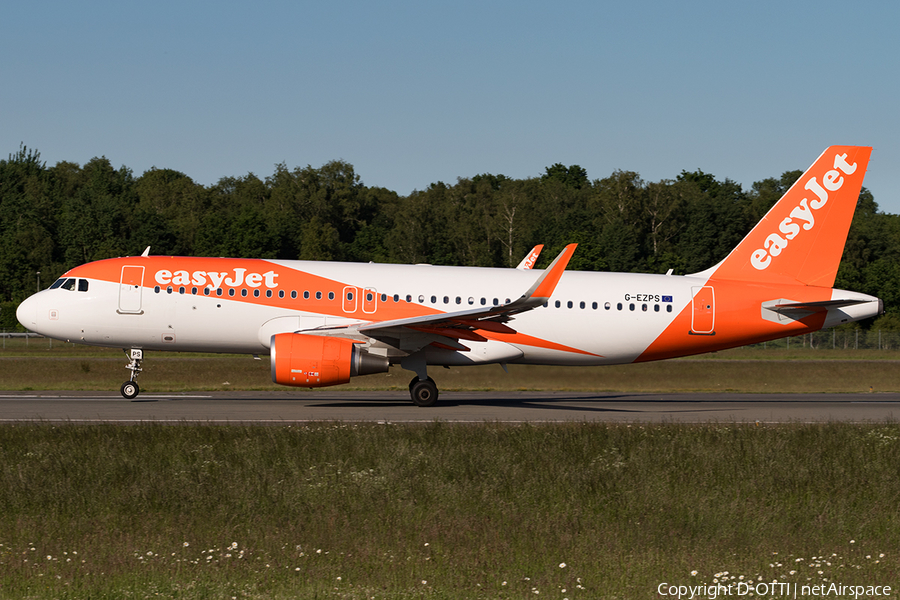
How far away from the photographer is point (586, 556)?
815cm

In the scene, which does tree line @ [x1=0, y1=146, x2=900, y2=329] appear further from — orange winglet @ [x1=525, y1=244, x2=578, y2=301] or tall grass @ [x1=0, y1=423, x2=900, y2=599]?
tall grass @ [x1=0, y1=423, x2=900, y2=599]

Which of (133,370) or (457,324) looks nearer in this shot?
(457,324)

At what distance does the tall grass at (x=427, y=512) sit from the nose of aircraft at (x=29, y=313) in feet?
26.6

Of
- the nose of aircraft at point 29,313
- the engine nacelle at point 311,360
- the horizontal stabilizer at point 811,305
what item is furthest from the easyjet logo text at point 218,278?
the horizontal stabilizer at point 811,305

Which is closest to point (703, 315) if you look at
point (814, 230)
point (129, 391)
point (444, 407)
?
point (814, 230)

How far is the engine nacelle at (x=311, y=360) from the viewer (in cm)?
1989

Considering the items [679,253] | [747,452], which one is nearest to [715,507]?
[747,452]

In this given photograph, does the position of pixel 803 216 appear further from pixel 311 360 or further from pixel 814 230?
pixel 311 360

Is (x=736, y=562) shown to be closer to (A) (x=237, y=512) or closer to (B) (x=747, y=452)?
(A) (x=237, y=512)

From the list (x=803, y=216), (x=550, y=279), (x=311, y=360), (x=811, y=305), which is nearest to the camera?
(x=550, y=279)

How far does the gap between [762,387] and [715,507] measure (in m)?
23.5

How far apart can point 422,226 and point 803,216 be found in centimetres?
7039

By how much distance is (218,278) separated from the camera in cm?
2183

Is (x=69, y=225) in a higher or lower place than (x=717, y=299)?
higher
